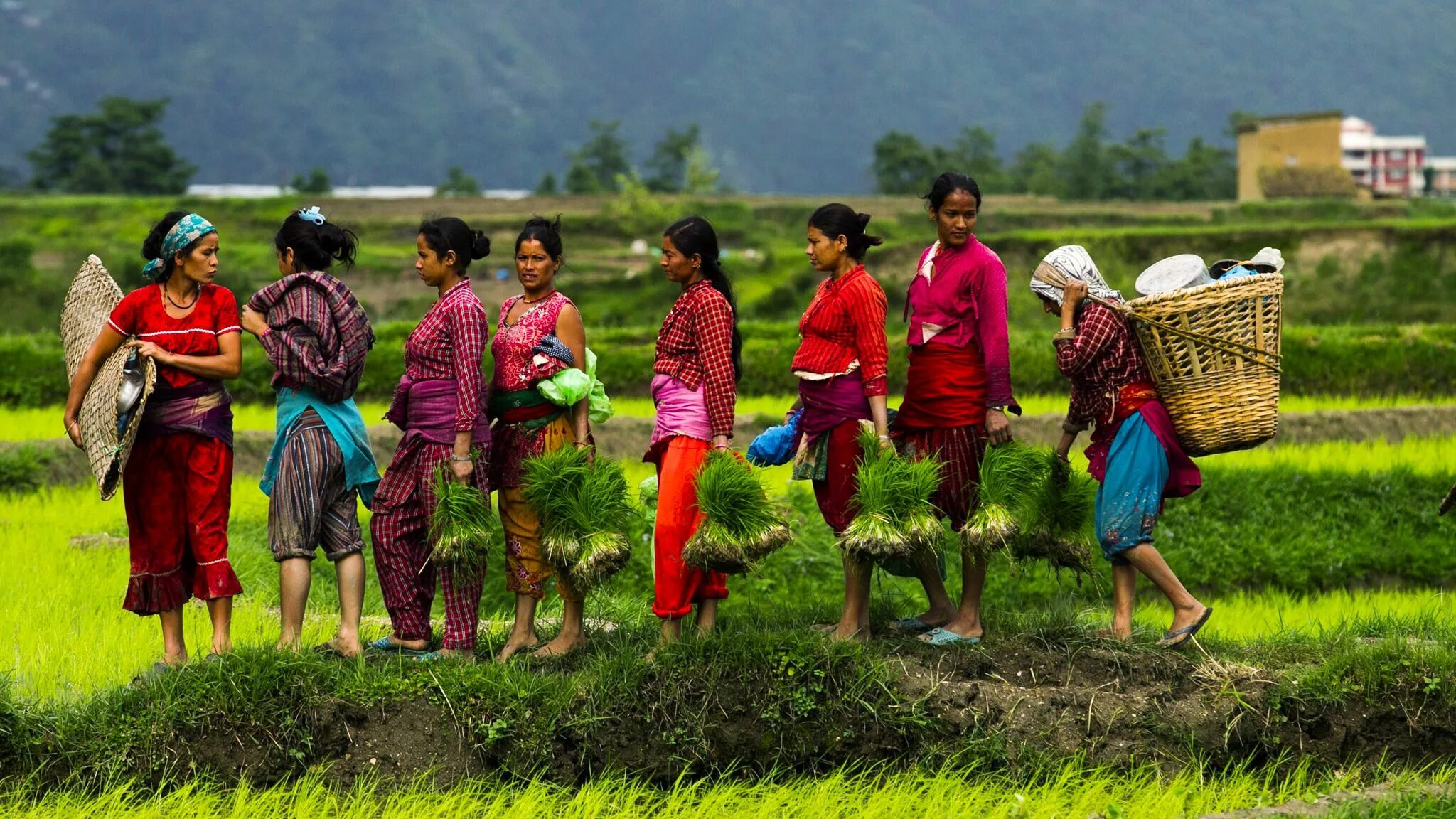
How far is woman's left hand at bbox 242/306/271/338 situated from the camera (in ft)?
19.9

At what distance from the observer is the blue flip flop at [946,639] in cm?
635

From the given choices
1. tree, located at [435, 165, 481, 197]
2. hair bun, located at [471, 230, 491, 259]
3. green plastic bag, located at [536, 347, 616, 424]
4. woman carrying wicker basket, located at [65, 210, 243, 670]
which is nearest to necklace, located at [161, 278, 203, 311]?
woman carrying wicker basket, located at [65, 210, 243, 670]

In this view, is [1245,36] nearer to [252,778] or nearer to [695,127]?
[695,127]

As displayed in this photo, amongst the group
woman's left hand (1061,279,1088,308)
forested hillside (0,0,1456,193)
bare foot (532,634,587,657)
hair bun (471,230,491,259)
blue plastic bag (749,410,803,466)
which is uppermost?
forested hillside (0,0,1456,193)

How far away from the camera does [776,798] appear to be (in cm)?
559

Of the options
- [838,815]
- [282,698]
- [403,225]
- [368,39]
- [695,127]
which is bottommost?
[838,815]

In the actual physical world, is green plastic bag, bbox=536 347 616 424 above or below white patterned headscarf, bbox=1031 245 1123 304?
below

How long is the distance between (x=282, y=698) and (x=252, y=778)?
11.8 inches

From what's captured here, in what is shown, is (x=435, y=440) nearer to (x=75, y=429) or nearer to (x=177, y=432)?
(x=177, y=432)

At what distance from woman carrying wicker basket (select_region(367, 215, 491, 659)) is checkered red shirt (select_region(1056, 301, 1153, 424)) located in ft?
7.78

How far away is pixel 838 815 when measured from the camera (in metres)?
5.54

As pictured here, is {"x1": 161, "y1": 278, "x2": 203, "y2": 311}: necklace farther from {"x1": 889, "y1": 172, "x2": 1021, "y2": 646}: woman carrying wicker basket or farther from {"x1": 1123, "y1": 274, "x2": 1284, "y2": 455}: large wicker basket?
{"x1": 1123, "y1": 274, "x2": 1284, "y2": 455}: large wicker basket

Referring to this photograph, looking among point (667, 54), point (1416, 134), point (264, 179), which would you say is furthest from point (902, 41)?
point (264, 179)

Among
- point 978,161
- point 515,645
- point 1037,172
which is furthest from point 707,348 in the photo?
point 978,161
